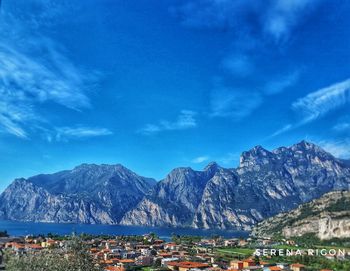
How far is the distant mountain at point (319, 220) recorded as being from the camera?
4414 inches

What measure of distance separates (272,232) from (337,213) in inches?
1258

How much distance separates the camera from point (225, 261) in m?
69.0

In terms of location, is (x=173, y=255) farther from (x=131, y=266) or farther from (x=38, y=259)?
(x=38, y=259)

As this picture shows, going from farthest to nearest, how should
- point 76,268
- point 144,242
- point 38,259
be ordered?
point 144,242 < point 38,259 < point 76,268

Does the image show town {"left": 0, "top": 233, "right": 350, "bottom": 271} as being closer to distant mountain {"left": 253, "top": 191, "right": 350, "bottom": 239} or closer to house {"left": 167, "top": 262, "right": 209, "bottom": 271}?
house {"left": 167, "top": 262, "right": 209, "bottom": 271}

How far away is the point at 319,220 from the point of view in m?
125

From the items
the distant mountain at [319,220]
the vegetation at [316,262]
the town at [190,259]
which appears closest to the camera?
the town at [190,259]

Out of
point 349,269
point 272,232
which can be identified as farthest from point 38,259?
point 272,232

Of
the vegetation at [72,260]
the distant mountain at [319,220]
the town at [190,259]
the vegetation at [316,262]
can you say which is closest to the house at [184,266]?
the town at [190,259]

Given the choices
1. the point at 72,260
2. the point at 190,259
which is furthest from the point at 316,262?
the point at 72,260

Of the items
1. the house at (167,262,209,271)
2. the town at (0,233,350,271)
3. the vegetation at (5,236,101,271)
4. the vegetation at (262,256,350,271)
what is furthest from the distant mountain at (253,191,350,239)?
the vegetation at (5,236,101,271)

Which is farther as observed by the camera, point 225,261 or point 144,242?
point 144,242

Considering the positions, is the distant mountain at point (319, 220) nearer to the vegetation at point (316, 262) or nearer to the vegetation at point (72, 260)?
the vegetation at point (316, 262)

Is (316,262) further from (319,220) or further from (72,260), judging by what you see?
(319,220)
